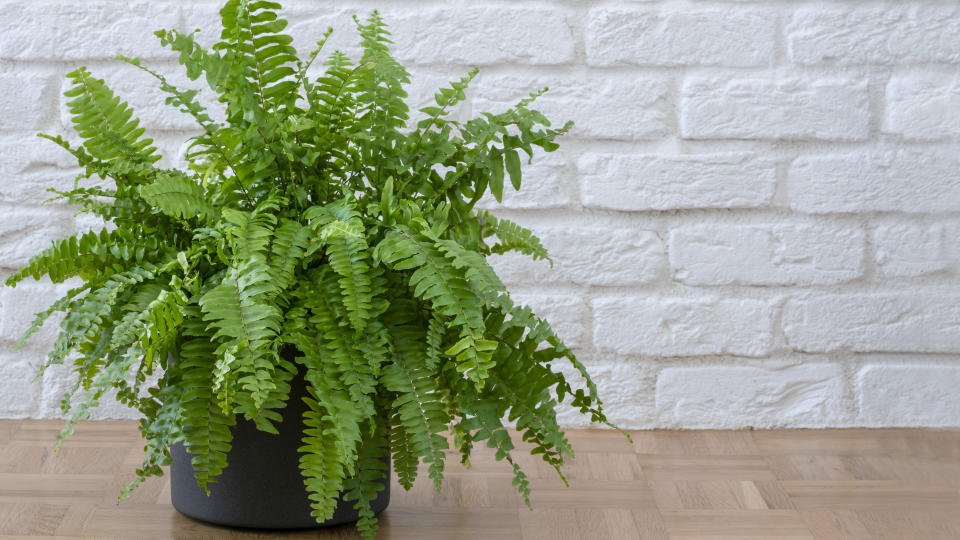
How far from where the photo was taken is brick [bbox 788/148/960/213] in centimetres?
191

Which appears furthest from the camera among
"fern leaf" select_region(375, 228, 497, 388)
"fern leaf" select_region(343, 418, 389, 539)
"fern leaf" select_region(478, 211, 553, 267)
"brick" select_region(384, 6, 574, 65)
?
"brick" select_region(384, 6, 574, 65)

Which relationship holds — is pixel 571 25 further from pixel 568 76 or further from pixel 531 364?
pixel 531 364

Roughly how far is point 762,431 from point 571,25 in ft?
2.85

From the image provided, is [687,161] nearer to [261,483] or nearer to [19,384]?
[261,483]

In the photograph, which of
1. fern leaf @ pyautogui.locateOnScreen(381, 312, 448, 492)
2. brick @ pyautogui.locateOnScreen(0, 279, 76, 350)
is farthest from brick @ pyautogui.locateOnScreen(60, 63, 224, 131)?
fern leaf @ pyautogui.locateOnScreen(381, 312, 448, 492)

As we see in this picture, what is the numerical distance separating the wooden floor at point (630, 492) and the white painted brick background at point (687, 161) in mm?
143

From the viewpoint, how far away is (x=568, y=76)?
1.90 m

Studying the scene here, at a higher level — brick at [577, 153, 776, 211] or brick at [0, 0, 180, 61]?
brick at [0, 0, 180, 61]

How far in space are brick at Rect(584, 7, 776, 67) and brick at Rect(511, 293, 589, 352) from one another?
0.45m

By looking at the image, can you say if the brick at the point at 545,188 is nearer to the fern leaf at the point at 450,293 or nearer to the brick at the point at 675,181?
the brick at the point at 675,181

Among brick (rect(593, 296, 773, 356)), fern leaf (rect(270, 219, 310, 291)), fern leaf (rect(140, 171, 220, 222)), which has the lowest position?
brick (rect(593, 296, 773, 356))

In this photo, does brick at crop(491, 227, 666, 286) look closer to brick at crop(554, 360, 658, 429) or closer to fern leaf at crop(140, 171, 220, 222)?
brick at crop(554, 360, 658, 429)

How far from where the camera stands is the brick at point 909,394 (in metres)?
1.95

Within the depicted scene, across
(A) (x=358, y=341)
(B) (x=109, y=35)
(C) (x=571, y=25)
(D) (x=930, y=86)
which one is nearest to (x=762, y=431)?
(D) (x=930, y=86)
